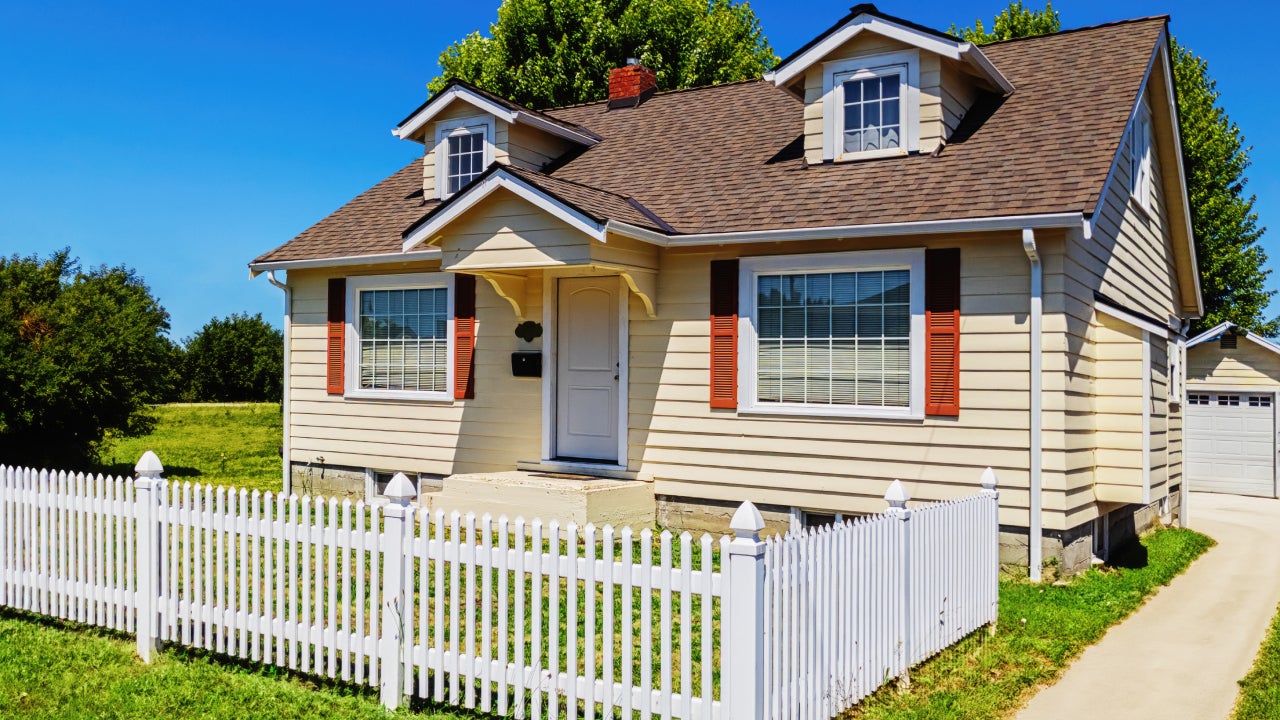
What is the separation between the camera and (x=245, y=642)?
247 inches

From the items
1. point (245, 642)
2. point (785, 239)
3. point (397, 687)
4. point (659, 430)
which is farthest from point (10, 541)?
point (785, 239)

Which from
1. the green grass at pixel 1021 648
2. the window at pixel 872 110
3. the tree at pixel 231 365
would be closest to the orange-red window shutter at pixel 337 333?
the window at pixel 872 110

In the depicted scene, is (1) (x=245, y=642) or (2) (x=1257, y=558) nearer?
(1) (x=245, y=642)

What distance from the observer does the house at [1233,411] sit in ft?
58.2

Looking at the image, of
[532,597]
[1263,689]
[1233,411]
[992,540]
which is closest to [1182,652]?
[1263,689]

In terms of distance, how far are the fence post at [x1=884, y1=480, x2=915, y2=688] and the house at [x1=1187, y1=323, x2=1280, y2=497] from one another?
1379 cm

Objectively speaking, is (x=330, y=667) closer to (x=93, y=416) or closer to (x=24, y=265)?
(x=93, y=416)

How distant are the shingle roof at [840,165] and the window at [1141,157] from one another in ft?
2.77

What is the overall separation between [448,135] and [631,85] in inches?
125

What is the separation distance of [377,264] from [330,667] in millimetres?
8054

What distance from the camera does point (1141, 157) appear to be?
11.9m

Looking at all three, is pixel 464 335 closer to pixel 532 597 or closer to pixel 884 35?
pixel 884 35

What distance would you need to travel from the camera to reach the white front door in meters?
11.6

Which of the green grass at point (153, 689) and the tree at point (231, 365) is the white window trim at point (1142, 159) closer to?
the green grass at point (153, 689)
